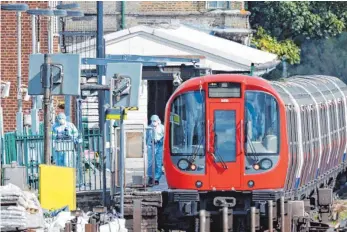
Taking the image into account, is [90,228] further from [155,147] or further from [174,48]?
[174,48]

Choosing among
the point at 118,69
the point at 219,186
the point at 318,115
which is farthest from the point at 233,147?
the point at 318,115

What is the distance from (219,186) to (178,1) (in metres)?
29.3

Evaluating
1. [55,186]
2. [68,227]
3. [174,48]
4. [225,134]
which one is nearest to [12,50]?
[174,48]

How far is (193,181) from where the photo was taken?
23.2m

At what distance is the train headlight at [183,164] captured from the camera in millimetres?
23250

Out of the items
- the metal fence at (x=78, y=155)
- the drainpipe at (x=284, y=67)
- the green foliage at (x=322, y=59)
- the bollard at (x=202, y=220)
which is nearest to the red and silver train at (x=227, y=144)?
the bollard at (x=202, y=220)

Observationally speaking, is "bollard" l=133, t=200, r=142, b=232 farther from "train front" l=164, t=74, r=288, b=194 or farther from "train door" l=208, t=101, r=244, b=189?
"train door" l=208, t=101, r=244, b=189

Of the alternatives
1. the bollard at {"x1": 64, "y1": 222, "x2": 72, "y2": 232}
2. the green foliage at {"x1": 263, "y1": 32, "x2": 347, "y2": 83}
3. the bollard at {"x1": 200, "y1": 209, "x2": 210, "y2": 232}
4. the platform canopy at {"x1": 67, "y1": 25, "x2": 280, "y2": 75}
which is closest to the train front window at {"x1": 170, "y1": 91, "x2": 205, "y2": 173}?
the bollard at {"x1": 200, "y1": 209, "x2": 210, "y2": 232}

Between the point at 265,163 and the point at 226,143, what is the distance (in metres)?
0.67

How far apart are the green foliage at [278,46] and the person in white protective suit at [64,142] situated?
3201cm

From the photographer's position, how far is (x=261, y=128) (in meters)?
23.0

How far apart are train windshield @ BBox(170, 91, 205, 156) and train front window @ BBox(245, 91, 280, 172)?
703mm

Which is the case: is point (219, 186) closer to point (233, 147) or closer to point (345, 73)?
point (233, 147)

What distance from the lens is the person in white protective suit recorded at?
83.5ft
